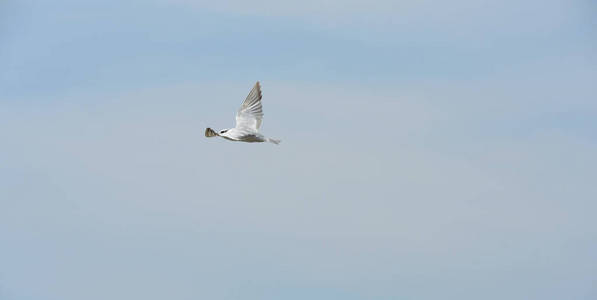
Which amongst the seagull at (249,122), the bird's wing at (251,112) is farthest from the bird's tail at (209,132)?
the bird's wing at (251,112)

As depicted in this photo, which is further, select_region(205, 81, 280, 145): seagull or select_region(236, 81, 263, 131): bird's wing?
select_region(236, 81, 263, 131): bird's wing

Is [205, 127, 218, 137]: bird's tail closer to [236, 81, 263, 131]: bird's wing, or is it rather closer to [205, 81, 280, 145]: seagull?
[205, 81, 280, 145]: seagull

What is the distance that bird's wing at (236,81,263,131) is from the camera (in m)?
59.8

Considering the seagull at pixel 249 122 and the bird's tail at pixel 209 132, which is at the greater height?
the seagull at pixel 249 122

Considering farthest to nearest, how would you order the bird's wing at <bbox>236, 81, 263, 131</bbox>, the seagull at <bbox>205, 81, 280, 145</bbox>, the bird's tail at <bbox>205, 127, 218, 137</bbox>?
1. the bird's wing at <bbox>236, 81, 263, 131</bbox>
2. the seagull at <bbox>205, 81, 280, 145</bbox>
3. the bird's tail at <bbox>205, 127, 218, 137</bbox>

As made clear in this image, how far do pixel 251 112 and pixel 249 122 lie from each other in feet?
3.13

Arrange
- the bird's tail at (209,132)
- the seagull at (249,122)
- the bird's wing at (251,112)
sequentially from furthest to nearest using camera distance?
the bird's wing at (251,112) → the seagull at (249,122) → the bird's tail at (209,132)

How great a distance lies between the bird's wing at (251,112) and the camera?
59.8 m

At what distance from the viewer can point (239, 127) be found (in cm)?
5912

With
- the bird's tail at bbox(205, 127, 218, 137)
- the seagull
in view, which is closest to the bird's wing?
the seagull

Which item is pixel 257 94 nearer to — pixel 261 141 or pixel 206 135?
pixel 261 141

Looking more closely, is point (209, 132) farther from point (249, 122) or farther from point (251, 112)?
point (251, 112)

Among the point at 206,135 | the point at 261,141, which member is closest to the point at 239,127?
the point at 261,141

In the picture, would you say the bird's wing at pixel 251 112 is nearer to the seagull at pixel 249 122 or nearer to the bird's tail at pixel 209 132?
the seagull at pixel 249 122
